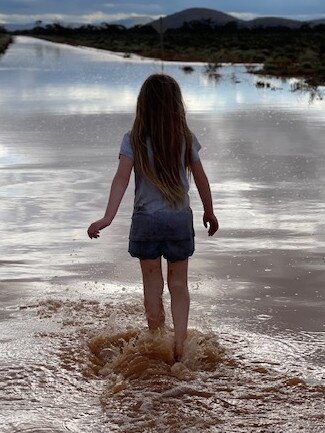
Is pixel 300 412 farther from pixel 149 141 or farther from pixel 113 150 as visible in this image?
pixel 113 150

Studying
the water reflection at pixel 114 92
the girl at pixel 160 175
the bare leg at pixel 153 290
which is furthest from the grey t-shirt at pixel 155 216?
the water reflection at pixel 114 92

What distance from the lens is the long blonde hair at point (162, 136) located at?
5477 millimetres

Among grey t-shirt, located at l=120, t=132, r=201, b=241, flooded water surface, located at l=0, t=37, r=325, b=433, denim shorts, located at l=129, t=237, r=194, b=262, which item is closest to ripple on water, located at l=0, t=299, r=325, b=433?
flooded water surface, located at l=0, t=37, r=325, b=433

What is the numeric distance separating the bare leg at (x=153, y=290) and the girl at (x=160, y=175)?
8 cm

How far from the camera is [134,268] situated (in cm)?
778

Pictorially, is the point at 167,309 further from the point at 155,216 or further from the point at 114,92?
the point at 114,92

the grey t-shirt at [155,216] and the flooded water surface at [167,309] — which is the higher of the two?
the grey t-shirt at [155,216]

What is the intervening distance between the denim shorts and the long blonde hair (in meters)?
0.22

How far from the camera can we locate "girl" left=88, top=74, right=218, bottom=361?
5.48 metres

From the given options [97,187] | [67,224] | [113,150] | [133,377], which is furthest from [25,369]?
A: [113,150]

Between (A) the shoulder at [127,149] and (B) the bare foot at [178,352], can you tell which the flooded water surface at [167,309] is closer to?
(B) the bare foot at [178,352]

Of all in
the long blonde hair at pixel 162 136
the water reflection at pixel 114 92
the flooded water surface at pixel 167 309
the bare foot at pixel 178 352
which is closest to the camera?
the flooded water surface at pixel 167 309

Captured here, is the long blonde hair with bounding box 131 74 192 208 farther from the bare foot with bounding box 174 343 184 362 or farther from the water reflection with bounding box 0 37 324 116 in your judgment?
the water reflection with bounding box 0 37 324 116

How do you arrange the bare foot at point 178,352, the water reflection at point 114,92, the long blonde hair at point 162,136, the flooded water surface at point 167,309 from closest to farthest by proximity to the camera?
the flooded water surface at point 167,309
the long blonde hair at point 162,136
the bare foot at point 178,352
the water reflection at point 114,92
